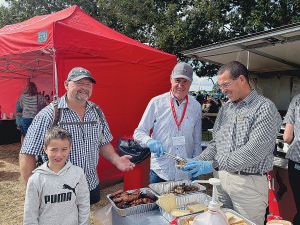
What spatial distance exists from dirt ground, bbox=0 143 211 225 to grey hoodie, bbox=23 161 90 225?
6.08ft

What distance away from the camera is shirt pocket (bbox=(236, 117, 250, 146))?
1716mm

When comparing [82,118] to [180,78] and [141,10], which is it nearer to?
[180,78]

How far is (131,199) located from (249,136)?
1.09 metres

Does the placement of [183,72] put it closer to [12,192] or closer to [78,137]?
[78,137]

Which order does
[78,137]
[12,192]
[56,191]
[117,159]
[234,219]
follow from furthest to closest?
1. [12,192]
2. [117,159]
3. [78,137]
4. [56,191]
5. [234,219]

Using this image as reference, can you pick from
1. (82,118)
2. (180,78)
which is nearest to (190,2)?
(180,78)

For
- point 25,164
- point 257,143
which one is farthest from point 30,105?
point 257,143

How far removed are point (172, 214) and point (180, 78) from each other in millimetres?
1460

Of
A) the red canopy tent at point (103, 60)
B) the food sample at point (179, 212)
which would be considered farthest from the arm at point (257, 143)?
the red canopy tent at point (103, 60)

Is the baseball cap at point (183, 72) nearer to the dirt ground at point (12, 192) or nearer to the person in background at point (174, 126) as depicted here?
the person in background at point (174, 126)

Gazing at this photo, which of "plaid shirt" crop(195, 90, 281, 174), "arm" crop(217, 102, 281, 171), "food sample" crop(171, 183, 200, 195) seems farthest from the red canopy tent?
"arm" crop(217, 102, 281, 171)

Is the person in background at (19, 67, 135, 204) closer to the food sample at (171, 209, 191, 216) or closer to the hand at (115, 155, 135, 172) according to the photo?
the hand at (115, 155, 135, 172)

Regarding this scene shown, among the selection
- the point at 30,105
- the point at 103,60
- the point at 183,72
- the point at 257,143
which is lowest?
the point at 257,143

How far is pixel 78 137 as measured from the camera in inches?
82.8
